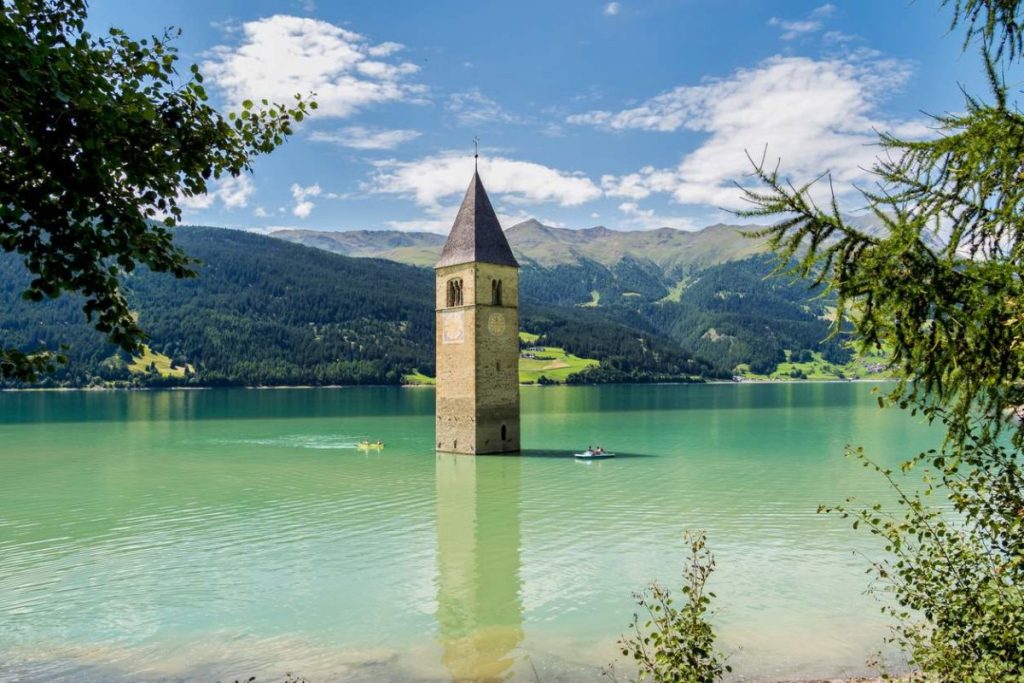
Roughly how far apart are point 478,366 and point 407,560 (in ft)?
82.2

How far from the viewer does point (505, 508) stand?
107 ft

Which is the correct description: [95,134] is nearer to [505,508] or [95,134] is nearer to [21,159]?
[21,159]

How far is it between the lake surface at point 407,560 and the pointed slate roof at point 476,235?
12.3 metres

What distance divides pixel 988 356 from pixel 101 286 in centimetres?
807

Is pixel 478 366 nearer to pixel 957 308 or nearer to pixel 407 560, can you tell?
pixel 407 560

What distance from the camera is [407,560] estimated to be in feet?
77.5

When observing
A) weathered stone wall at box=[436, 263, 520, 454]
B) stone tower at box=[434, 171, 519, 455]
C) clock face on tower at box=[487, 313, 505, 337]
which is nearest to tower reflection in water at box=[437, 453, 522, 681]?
weathered stone wall at box=[436, 263, 520, 454]

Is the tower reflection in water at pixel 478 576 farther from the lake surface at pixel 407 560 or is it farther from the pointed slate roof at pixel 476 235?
the pointed slate roof at pixel 476 235

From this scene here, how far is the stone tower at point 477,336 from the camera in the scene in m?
48.6

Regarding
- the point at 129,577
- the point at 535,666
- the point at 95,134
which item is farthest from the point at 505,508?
the point at 95,134

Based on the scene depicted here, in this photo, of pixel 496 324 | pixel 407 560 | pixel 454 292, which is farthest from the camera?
pixel 454 292

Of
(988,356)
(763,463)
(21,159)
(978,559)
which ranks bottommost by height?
(763,463)

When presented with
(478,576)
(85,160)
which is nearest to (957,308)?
(85,160)

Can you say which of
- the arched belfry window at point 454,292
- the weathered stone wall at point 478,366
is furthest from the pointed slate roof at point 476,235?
the arched belfry window at point 454,292
